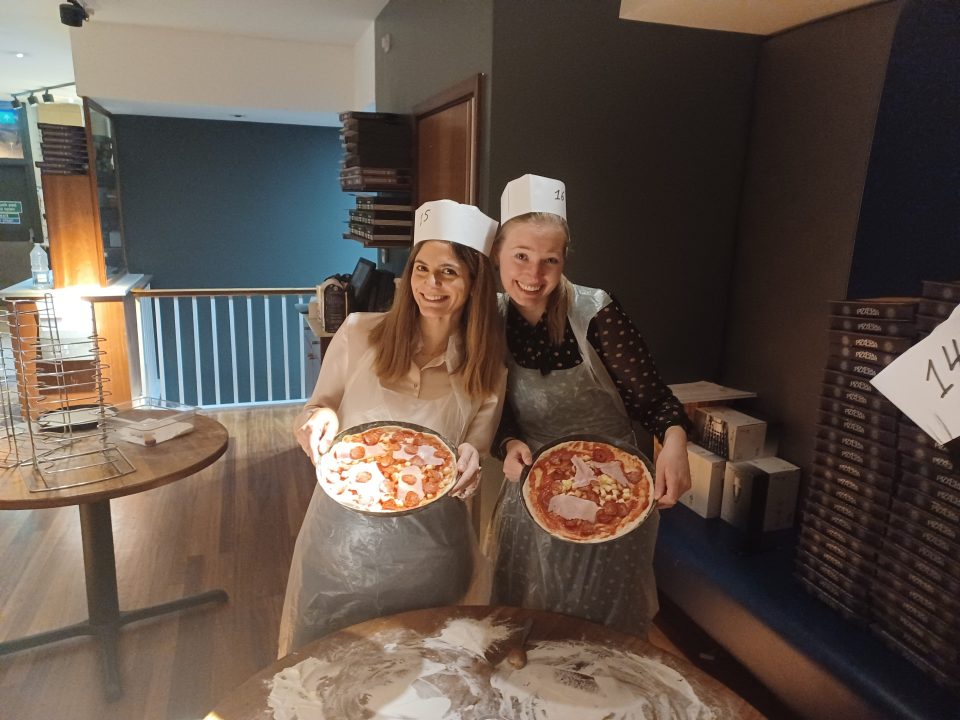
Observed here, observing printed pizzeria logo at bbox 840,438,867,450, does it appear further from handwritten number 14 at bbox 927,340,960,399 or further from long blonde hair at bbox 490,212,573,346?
long blonde hair at bbox 490,212,573,346

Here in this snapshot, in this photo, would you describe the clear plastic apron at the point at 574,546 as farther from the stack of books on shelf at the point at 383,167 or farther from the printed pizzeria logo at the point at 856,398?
the stack of books on shelf at the point at 383,167

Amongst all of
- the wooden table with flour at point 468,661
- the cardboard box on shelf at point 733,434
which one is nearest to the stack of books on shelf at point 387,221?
the cardboard box on shelf at point 733,434

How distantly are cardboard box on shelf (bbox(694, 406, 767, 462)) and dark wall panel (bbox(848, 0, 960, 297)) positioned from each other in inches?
20.6

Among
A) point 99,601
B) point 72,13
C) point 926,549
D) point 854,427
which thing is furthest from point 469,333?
point 72,13

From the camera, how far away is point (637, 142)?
2.20 m

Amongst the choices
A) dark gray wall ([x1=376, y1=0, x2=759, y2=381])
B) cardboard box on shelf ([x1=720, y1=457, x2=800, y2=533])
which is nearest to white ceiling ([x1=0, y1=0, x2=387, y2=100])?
dark gray wall ([x1=376, y1=0, x2=759, y2=381])

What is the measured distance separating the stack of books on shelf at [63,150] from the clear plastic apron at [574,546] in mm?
4026

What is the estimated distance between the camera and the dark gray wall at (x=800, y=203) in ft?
6.15

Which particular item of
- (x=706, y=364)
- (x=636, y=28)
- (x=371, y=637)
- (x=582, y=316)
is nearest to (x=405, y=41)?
A: (x=636, y=28)

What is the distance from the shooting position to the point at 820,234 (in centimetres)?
204

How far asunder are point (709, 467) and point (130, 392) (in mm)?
3849

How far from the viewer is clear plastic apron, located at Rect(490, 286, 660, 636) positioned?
57.9 inches

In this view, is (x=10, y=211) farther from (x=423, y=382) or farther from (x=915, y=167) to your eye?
(x=915, y=167)

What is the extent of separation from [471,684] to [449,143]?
211 centimetres
